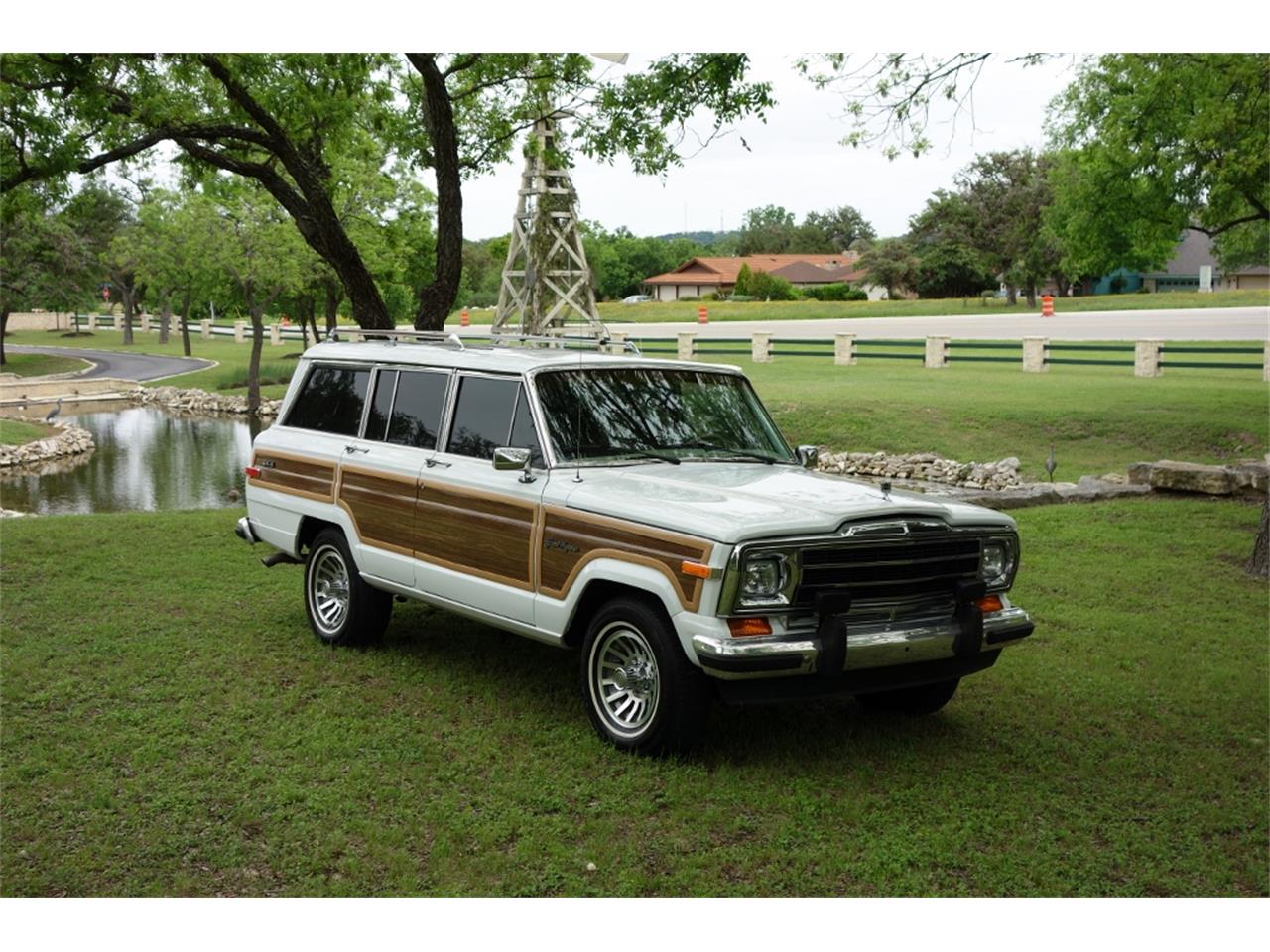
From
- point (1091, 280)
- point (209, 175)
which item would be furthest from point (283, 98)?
point (1091, 280)

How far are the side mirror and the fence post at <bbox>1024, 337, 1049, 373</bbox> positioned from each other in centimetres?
2487

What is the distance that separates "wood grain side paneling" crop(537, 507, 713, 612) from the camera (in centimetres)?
583

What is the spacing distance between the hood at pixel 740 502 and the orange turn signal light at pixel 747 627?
0.39 m

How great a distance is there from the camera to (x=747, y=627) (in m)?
5.78

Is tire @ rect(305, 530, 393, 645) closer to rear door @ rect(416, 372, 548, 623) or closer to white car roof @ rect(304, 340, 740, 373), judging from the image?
rear door @ rect(416, 372, 548, 623)

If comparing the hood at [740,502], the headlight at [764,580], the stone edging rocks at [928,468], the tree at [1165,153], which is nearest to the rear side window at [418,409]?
the hood at [740,502]

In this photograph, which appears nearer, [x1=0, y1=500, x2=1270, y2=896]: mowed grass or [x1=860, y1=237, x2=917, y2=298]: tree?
[x1=0, y1=500, x2=1270, y2=896]: mowed grass

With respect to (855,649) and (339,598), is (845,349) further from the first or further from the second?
(855,649)

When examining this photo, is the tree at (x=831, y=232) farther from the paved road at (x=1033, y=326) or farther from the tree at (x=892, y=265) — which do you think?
the paved road at (x=1033, y=326)

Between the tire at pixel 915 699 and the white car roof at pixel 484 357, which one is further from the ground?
the white car roof at pixel 484 357

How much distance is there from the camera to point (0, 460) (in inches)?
1115

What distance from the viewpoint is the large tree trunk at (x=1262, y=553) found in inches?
415

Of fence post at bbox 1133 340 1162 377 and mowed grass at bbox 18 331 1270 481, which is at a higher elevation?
fence post at bbox 1133 340 1162 377

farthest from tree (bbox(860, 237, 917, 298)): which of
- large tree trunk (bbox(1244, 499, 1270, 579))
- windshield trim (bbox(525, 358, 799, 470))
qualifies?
windshield trim (bbox(525, 358, 799, 470))
